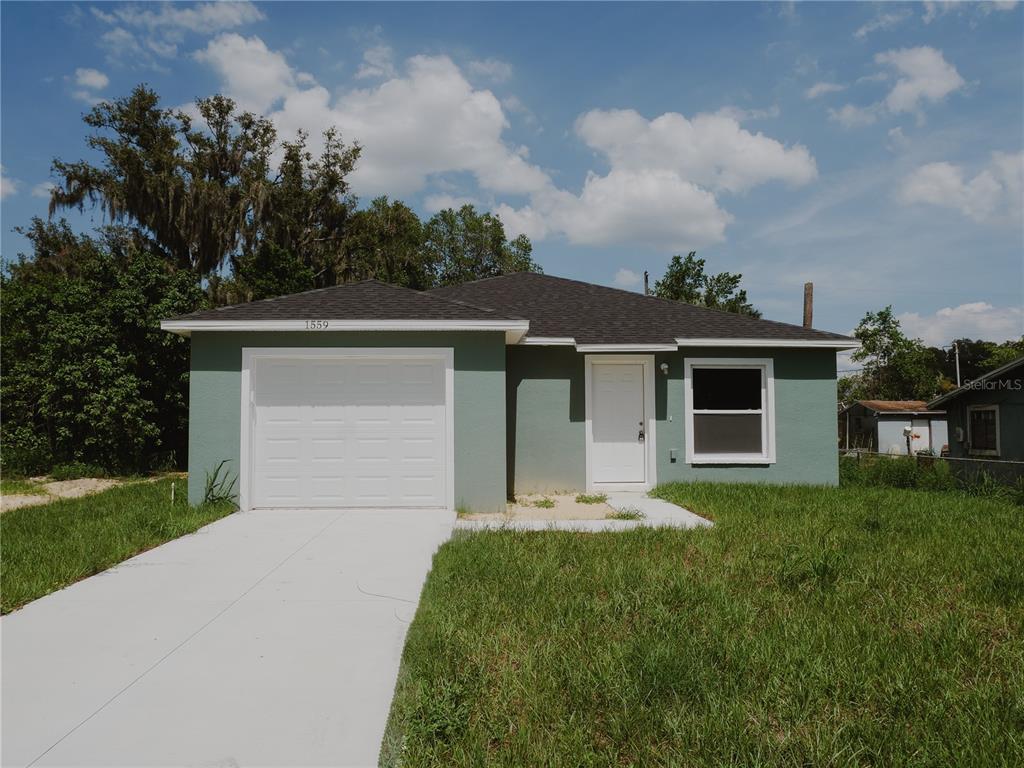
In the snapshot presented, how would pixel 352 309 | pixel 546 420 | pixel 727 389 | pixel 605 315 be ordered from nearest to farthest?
1. pixel 352 309
2. pixel 546 420
3. pixel 727 389
4. pixel 605 315

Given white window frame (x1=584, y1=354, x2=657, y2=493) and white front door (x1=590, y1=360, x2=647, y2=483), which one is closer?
white window frame (x1=584, y1=354, x2=657, y2=493)

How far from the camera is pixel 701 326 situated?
35.7 ft

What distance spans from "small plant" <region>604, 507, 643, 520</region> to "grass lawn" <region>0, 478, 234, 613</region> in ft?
17.4

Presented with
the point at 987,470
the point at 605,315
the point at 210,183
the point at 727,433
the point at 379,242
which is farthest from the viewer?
the point at 379,242

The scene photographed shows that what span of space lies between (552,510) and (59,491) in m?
9.56

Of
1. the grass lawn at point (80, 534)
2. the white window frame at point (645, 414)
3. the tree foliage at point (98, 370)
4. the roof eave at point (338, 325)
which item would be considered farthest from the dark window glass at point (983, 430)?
the tree foliage at point (98, 370)

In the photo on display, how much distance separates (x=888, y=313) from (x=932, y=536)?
141 ft

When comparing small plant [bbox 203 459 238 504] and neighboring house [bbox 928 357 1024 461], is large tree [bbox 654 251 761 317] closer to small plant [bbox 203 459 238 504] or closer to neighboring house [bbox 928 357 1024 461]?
neighboring house [bbox 928 357 1024 461]

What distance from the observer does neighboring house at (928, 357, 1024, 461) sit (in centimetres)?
1642

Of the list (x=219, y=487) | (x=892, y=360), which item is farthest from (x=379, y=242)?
(x=892, y=360)

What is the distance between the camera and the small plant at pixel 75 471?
11.9m

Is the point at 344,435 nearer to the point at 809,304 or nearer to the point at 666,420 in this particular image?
the point at 666,420

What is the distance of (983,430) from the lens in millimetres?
18109

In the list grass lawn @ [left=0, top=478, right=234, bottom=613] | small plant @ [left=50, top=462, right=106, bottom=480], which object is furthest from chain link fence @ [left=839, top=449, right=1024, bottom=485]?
small plant @ [left=50, top=462, right=106, bottom=480]
